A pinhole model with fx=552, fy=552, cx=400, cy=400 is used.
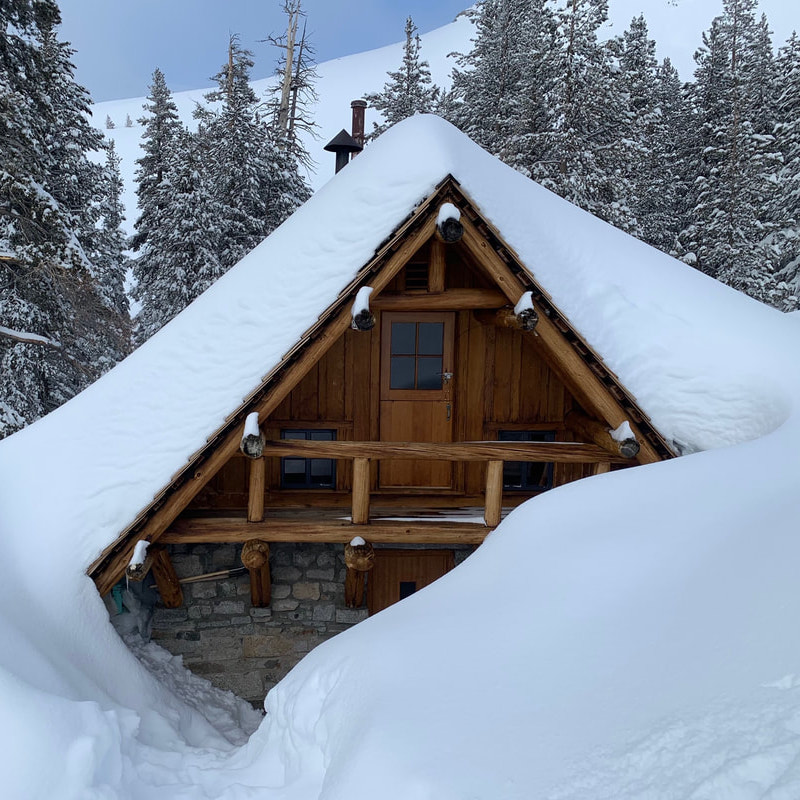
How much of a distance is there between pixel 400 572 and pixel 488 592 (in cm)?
375

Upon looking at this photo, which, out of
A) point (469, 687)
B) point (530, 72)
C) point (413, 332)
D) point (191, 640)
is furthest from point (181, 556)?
point (530, 72)

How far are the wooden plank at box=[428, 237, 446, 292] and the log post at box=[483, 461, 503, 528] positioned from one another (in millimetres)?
1939

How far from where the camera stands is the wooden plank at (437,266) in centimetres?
585

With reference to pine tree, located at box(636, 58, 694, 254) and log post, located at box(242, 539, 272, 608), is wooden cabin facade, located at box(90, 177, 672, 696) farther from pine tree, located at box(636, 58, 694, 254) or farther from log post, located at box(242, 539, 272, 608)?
pine tree, located at box(636, 58, 694, 254)

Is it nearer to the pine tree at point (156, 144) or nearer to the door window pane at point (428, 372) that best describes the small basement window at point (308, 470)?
the door window pane at point (428, 372)

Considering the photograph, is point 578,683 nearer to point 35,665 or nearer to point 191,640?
point 35,665

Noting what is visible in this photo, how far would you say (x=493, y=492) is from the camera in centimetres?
571

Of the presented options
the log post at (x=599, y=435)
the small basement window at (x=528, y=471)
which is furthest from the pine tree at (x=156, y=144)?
the log post at (x=599, y=435)

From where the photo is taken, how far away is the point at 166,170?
18.1 metres

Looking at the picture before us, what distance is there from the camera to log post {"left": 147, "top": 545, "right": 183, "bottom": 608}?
18.6 feet

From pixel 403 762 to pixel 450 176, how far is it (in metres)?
4.84

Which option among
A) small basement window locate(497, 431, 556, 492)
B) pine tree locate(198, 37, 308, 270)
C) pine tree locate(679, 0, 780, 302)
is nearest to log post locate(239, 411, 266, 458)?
small basement window locate(497, 431, 556, 492)

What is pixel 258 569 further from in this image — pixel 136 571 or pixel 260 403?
pixel 260 403

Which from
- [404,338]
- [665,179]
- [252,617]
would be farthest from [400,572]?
[665,179]
